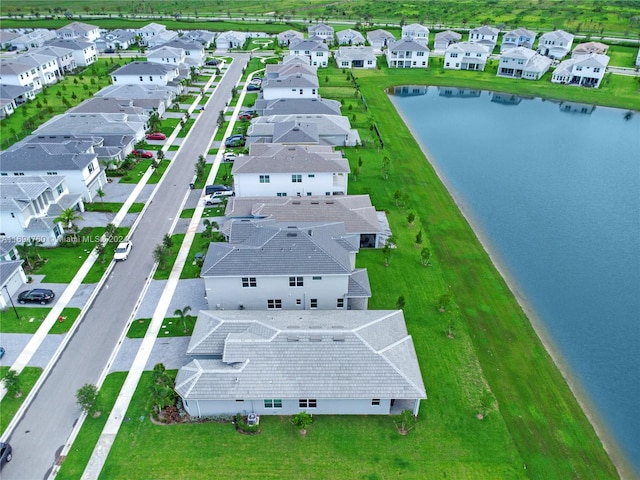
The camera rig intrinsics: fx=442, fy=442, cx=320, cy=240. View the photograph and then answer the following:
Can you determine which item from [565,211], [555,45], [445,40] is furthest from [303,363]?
[555,45]

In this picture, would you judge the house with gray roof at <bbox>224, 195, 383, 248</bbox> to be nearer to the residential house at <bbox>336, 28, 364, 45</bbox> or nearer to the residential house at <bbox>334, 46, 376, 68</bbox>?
the residential house at <bbox>334, 46, 376, 68</bbox>

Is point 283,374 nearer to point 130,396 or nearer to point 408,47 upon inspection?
point 130,396

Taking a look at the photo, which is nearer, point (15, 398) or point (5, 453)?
point (5, 453)

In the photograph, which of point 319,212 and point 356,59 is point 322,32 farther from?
point 319,212

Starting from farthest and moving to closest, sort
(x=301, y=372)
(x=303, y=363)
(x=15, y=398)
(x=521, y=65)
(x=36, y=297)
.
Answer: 1. (x=521, y=65)
2. (x=36, y=297)
3. (x=15, y=398)
4. (x=303, y=363)
5. (x=301, y=372)

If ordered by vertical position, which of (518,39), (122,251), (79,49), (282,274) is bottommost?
(122,251)

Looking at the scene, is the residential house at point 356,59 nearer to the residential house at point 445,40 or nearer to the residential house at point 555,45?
the residential house at point 445,40

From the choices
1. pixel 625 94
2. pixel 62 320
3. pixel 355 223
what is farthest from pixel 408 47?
pixel 62 320
